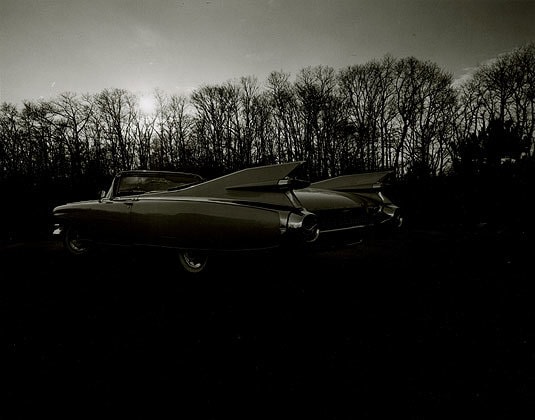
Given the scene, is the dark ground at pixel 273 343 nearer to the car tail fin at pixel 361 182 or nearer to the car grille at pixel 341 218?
the car grille at pixel 341 218

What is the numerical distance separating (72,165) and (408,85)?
29.6m

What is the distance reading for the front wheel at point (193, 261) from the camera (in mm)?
3584

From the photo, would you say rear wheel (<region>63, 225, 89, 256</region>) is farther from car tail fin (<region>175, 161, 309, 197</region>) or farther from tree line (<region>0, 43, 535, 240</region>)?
tree line (<region>0, 43, 535, 240</region>)

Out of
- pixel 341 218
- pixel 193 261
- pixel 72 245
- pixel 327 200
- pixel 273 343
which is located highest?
pixel 327 200

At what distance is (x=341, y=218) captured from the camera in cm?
339

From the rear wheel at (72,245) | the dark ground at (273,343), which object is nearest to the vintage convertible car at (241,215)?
the dark ground at (273,343)

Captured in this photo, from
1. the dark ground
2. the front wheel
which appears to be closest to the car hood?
the dark ground

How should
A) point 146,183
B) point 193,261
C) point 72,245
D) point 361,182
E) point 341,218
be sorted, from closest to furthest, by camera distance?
point 341,218, point 193,261, point 361,182, point 146,183, point 72,245

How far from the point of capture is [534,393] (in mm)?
1366

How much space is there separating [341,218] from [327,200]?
9.3 inches

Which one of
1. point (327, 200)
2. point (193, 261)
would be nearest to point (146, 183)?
point (193, 261)

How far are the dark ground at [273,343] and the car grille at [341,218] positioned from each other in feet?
1.77

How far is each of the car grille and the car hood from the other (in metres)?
0.05

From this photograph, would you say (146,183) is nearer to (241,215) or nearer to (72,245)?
(72,245)
